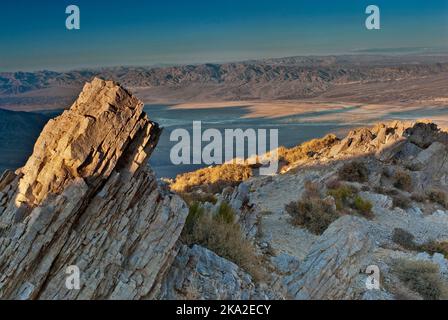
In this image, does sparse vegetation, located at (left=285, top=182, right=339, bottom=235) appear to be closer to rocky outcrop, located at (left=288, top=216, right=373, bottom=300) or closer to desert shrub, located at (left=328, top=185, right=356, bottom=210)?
desert shrub, located at (left=328, top=185, right=356, bottom=210)

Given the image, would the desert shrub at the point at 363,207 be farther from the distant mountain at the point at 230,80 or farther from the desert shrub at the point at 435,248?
the distant mountain at the point at 230,80

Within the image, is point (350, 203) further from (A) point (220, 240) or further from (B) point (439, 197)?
(A) point (220, 240)

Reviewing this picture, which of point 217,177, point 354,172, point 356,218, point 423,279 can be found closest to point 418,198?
point 354,172

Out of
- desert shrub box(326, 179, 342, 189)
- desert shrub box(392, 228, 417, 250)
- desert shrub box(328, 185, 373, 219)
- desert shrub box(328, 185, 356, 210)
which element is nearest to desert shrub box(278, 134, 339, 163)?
desert shrub box(326, 179, 342, 189)

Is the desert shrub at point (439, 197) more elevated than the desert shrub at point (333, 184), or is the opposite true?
the desert shrub at point (333, 184)

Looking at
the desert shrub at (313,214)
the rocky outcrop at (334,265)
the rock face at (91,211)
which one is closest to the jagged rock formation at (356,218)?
the rocky outcrop at (334,265)
